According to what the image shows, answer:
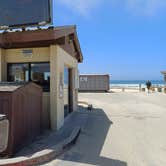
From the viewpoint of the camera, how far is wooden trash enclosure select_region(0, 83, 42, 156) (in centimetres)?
491

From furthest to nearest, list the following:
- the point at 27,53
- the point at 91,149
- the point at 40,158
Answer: the point at 27,53
the point at 91,149
the point at 40,158

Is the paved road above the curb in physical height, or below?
below

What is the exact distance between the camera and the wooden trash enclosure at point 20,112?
4.91 m

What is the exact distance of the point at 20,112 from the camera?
207 inches

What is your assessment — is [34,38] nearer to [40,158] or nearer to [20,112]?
[20,112]

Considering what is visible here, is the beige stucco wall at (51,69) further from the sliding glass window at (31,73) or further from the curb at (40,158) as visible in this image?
the curb at (40,158)

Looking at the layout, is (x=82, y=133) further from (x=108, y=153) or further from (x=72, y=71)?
(x=72, y=71)

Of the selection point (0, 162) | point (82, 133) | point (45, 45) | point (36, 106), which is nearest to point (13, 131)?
point (0, 162)

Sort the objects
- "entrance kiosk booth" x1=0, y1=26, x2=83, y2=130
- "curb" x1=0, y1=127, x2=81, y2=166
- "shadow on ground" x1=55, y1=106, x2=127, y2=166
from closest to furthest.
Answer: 1. "curb" x1=0, y1=127, x2=81, y2=166
2. "shadow on ground" x1=55, y1=106, x2=127, y2=166
3. "entrance kiosk booth" x1=0, y1=26, x2=83, y2=130

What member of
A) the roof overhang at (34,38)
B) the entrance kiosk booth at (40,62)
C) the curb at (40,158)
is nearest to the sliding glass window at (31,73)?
the entrance kiosk booth at (40,62)

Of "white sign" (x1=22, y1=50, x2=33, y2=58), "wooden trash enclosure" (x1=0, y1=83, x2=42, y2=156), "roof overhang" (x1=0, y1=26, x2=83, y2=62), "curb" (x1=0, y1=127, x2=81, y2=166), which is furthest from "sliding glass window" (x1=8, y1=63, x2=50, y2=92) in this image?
"curb" (x1=0, y1=127, x2=81, y2=166)

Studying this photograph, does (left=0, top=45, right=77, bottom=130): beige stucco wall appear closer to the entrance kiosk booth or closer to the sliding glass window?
the entrance kiosk booth

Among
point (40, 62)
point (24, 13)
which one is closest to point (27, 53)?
point (40, 62)

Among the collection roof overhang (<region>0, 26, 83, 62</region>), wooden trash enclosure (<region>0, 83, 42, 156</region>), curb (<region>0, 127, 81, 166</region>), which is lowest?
curb (<region>0, 127, 81, 166</region>)
